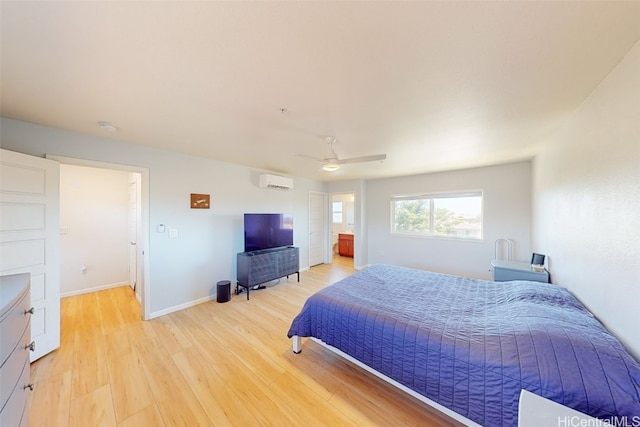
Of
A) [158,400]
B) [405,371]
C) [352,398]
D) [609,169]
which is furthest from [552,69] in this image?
[158,400]

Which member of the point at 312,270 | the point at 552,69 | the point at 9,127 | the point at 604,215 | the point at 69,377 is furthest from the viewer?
the point at 312,270

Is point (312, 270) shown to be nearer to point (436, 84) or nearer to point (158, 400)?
point (158, 400)

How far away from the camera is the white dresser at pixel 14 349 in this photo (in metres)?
0.86

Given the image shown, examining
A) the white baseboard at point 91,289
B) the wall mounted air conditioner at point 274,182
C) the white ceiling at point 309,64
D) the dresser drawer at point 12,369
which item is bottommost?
the white baseboard at point 91,289

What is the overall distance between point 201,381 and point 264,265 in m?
2.07

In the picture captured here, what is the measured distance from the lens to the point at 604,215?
4.82ft

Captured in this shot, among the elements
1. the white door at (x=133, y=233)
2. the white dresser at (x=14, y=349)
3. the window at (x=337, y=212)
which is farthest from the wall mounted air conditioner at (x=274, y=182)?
the window at (x=337, y=212)

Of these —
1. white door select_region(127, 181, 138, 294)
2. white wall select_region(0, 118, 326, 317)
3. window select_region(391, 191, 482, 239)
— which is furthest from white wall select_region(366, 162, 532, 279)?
white door select_region(127, 181, 138, 294)

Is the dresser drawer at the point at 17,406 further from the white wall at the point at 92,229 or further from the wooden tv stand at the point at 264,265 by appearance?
the white wall at the point at 92,229

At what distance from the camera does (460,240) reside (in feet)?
14.5

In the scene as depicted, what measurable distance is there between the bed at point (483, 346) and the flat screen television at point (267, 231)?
2133 millimetres

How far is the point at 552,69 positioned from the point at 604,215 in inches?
41.6

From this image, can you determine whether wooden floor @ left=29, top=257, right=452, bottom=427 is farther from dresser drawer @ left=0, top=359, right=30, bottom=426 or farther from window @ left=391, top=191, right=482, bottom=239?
window @ left=391, top=191, right=482, bottom=239
